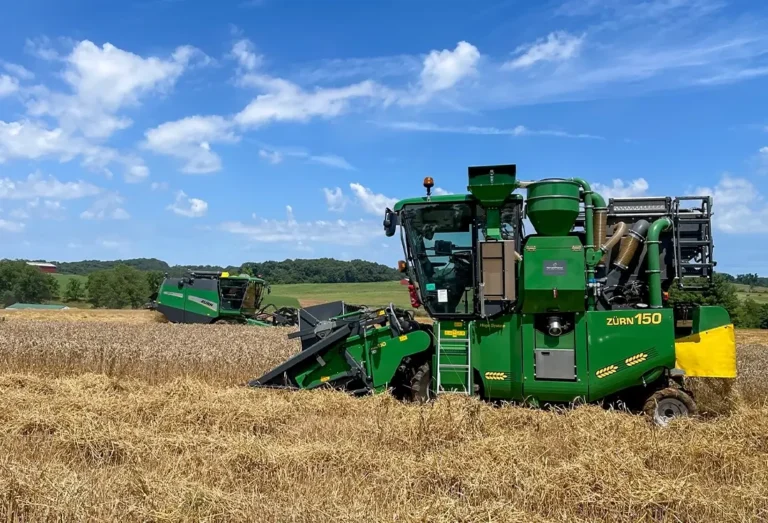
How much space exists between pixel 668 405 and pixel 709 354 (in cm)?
72

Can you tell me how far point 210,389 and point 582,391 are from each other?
4043mm

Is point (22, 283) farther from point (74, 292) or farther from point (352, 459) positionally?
point (352, 459)

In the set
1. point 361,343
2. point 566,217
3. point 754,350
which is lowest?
point 754,350

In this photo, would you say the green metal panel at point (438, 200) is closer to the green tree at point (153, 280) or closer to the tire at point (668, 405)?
the tire at point (668, 405)

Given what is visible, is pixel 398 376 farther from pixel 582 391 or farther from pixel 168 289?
pixel 168 289

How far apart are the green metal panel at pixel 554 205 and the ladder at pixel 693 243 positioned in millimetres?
1225

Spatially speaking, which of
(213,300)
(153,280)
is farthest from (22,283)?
(213,300)

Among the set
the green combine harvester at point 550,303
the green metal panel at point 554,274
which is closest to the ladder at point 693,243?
the green combine harvester at point 550,303

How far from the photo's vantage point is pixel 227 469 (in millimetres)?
4172

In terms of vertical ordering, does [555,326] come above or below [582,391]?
above

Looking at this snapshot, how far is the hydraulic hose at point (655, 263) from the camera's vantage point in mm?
6504

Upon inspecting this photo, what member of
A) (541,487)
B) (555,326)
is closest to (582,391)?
(555,326)

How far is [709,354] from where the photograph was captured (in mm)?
6473

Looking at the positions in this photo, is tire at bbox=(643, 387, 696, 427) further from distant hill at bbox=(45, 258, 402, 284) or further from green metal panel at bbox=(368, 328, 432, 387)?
distant hill at bbox=(45, 258, 402, 284)
